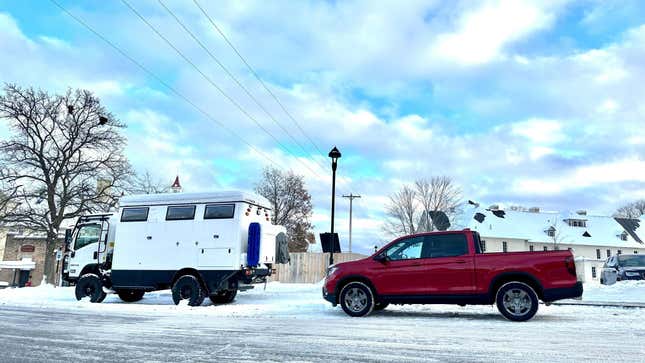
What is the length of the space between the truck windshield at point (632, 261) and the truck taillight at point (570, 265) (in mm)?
16529

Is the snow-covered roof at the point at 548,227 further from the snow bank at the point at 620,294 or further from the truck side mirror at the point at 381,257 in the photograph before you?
the truck side mirror at the point at 381,257

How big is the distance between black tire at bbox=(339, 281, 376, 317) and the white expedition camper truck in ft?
11.7

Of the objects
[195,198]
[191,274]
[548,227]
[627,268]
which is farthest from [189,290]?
[548,227]

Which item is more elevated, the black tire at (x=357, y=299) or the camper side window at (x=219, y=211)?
the camper side window at (x=219, y=211)

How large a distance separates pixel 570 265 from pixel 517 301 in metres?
1.28

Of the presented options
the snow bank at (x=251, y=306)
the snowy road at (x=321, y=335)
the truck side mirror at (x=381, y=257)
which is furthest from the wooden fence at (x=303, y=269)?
the truck side mirror at (x=381, y=257)

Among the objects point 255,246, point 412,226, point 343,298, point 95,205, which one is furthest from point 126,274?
point 412,226

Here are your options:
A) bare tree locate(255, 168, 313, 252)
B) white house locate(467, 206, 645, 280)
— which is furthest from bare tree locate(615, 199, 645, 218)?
bare tree locate(255, 168, 313, 252)

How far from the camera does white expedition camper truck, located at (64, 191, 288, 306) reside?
12.7 metres

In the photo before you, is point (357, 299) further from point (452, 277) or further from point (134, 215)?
point (134, 215)

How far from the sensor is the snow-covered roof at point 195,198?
1295 centimetres

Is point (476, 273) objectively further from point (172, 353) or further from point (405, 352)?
point (172, 353)

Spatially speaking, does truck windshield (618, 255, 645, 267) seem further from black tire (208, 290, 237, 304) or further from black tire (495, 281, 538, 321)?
black tire (208, 290, 237, 304)

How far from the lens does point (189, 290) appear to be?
42.1 feet
